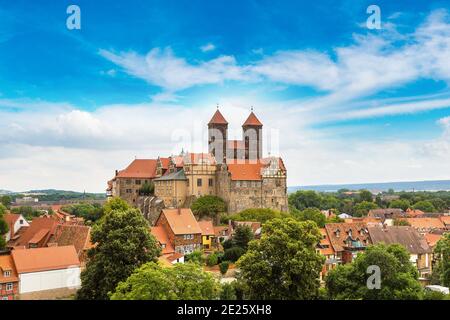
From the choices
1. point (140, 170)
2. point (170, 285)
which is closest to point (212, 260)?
point (170, 285)

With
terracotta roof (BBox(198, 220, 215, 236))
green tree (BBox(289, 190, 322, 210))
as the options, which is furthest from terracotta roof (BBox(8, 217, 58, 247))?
green tree (BBox(289, 190, 322, 210))

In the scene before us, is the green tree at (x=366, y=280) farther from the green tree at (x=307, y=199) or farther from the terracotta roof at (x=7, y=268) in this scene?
the green tree at (x=307, y=199)

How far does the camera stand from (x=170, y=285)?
23422mm

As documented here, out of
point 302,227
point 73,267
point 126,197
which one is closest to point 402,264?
point 302,227

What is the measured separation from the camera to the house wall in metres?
36.1

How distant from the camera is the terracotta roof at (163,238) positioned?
47.8m

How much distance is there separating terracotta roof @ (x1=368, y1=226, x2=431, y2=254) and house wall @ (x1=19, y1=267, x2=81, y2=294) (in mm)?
32546

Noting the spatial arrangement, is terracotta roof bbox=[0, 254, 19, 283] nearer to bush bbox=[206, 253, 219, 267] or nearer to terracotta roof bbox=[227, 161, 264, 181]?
bush bbox=[206, 253, 219, 267]

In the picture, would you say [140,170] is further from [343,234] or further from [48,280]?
[48,280]

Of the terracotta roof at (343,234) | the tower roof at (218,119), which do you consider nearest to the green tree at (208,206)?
the tower roof at (218,119)

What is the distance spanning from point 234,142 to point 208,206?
17184 mm
